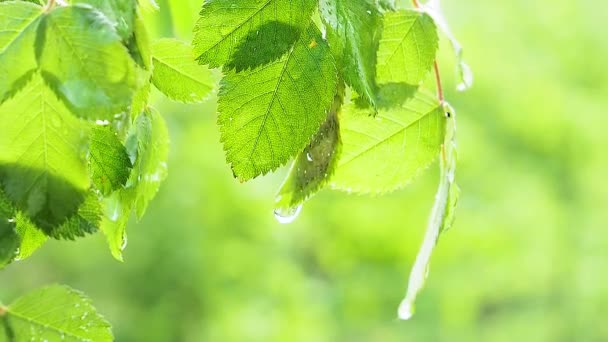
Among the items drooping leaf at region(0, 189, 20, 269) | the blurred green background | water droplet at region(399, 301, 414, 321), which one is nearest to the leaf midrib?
water droplet at region(399, 301, 414, 321)

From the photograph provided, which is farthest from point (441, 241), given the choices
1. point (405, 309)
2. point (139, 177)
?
point (139, 177)

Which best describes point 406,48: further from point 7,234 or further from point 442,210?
point 7,234

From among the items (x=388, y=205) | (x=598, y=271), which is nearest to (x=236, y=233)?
(x=388, y=205)

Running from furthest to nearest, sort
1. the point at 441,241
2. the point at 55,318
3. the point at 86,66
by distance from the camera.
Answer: the point at 441,241
the point at 55,318
the point at 86,66

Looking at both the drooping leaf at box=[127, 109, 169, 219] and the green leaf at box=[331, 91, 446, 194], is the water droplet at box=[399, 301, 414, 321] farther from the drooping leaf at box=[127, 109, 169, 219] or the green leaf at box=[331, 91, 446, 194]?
the drooping leaf at box=[127, 109, 169, 219]

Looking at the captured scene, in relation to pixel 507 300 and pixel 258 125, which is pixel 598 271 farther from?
pixel 258 125

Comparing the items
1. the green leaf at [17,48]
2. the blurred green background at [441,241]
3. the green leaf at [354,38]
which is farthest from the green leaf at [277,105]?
the blurred green background at [441,241]
